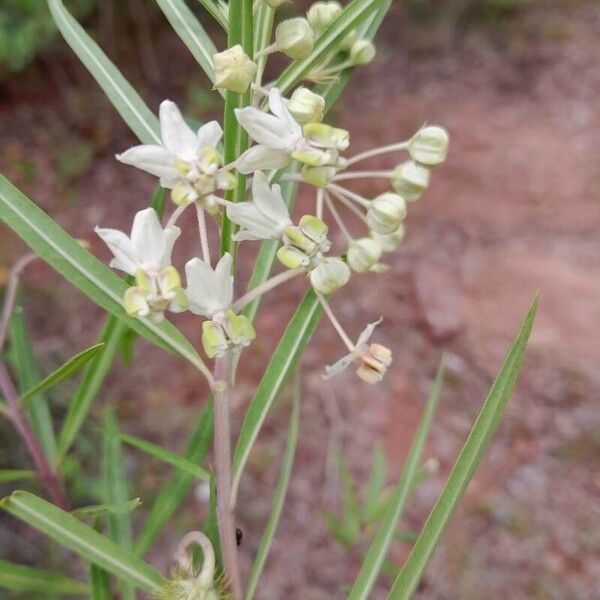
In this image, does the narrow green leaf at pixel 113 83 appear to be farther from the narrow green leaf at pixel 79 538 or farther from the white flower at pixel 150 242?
the narrow green leaf at pixel 79 538

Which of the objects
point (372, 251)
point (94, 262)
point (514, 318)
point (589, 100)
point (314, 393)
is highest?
point (94, 262)

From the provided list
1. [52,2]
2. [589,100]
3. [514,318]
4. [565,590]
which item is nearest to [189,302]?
[52,2]

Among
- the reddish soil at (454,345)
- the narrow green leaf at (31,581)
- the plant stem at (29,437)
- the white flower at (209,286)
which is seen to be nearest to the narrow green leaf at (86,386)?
the plant stem at (29,437)

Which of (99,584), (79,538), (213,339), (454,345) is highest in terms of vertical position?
(213,339)

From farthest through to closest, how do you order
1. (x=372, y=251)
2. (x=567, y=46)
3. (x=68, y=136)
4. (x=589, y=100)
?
(x=567, y=46), (x=589, y=100), (x=68, y=136), (x=372, y=251)

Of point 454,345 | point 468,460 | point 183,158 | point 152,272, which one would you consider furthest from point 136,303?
point 454,345

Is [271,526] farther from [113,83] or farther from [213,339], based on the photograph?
[113,83]

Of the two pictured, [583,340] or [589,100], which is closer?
[583,340]

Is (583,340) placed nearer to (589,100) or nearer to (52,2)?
(589,100)
